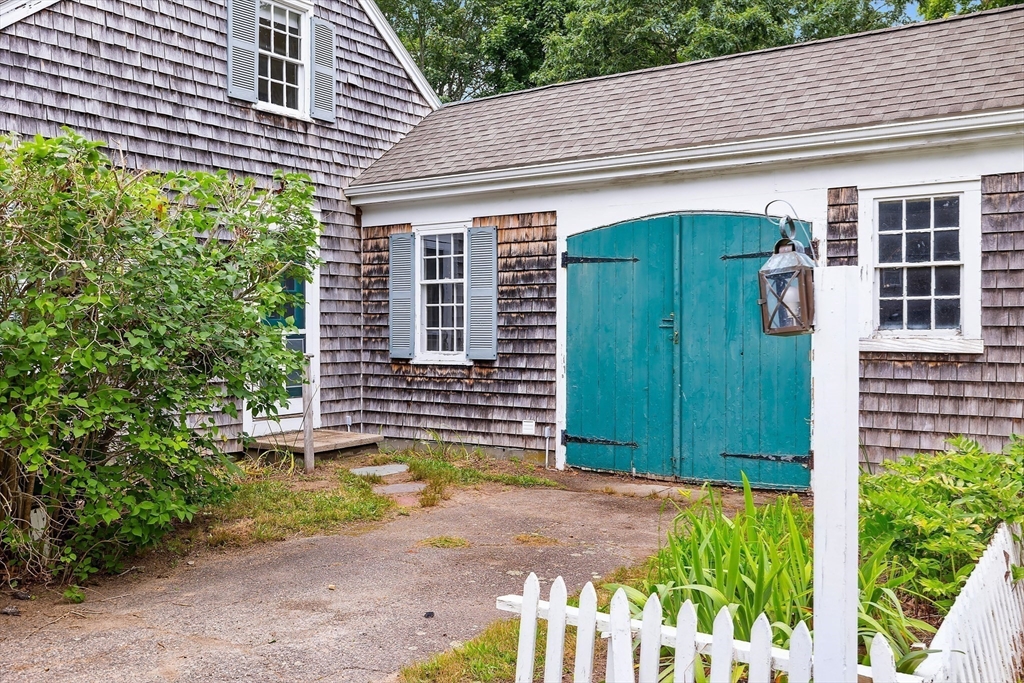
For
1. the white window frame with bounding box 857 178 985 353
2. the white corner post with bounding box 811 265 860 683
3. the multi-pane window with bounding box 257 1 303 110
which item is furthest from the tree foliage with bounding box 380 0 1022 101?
the white corner post with bounding box 811 265 860 683

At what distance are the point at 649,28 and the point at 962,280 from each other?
37.8 feet

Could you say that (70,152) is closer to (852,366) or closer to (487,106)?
(852,366)

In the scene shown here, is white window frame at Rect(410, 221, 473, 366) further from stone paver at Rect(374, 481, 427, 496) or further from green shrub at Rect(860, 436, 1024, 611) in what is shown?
green shrub at Rect(860, 436, 1024, 611)

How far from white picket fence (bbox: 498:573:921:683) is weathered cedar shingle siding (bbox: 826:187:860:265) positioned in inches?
199

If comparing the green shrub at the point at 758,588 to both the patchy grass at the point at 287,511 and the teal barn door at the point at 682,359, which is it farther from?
the teal barn door at the point at 682,359

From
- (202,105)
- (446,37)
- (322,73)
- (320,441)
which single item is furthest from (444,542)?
(446,37)

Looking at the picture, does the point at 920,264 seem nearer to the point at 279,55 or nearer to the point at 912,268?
the point at 912,268

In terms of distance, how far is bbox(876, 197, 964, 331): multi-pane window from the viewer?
6852mm

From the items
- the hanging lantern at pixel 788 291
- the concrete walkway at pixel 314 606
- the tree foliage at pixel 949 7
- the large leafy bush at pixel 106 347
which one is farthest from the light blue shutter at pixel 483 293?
the tree foliage at pixel 949 7

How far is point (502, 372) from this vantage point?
30.5 feet

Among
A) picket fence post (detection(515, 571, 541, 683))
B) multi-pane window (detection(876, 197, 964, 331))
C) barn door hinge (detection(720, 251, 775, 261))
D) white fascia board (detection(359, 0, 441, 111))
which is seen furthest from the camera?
white fascia board (detection(359, 0, 441, 111))

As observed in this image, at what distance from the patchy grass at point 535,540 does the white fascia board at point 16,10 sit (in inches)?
236

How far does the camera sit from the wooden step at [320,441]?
8.94m

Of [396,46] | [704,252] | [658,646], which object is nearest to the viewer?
[658,646]
